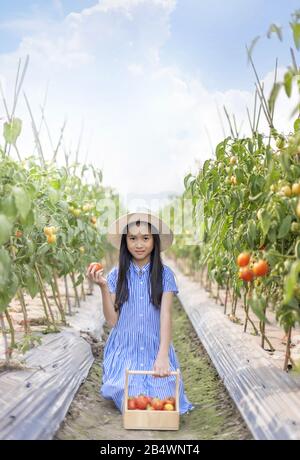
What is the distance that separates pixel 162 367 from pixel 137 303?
0.49 meters

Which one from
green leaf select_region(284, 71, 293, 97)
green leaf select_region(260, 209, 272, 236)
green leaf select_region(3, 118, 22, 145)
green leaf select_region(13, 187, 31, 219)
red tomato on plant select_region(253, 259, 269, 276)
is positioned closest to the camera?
green leaf select_region(284, 71, 293, 97)

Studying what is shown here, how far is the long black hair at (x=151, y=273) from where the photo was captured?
3504mm

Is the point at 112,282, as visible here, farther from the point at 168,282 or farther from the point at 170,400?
the point at 170,400

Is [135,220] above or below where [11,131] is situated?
below

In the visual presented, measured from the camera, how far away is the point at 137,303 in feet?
11.7

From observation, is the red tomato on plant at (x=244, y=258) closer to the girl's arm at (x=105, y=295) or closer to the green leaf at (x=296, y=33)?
the girl's arm at (x=105, y=295)

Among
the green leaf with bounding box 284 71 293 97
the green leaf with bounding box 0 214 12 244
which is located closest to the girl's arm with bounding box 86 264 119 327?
the green leaf with bounding box 0 214 12 244

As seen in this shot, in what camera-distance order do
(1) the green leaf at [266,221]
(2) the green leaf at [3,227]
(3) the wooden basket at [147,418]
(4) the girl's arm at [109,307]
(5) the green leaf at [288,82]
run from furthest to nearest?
(4) the girl's arm at [109,307]
(3) the wooden basket at [147,418]
(1) the green leaf at [266,221]
(2) the green leaf at [3,227]
(5) the green leaf at [288,82]

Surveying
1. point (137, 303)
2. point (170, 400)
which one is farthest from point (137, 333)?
point (170, 400)

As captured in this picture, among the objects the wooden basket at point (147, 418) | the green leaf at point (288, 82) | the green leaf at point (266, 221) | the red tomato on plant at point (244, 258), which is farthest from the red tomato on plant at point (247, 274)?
the green leaf at point (288, 82)

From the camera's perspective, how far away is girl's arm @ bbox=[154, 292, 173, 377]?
3.22m

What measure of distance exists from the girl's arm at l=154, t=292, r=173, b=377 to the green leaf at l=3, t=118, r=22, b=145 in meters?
1.25

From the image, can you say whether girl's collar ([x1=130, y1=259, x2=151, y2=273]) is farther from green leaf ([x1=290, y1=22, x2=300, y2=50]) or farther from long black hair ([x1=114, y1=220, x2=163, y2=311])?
green leaf ([x1=290, y1=22, x2=300, y2=50])
